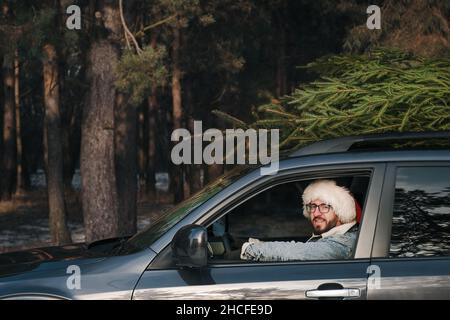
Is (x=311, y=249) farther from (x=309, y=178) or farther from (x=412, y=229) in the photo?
(x=412, y=229)

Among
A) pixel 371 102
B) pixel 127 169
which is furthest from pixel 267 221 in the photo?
pixel 127 169

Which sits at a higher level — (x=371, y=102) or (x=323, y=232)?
(x=371, y=102)

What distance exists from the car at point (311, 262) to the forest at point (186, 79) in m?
1.53

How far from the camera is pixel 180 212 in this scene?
19.9ft

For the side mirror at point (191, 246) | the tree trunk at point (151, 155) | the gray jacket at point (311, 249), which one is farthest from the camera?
the tree trunk at point (151, 155)

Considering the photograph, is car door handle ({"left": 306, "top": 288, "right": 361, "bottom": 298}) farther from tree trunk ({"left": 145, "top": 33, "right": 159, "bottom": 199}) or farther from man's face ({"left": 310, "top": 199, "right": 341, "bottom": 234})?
tree trunk ({"left": 145, "top": 33, "right": 159, "bottom": 199})

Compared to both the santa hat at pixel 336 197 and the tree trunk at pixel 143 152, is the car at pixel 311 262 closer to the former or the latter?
the santa hat at pixel 336 197

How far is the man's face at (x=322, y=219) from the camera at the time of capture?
6129 millimetres

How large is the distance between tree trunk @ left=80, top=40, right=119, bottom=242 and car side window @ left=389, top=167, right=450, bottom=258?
1475 cm

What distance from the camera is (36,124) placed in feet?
215

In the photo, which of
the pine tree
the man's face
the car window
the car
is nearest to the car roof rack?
the car

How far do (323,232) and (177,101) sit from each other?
33.0m

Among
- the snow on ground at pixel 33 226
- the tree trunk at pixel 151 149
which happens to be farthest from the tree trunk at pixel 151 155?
the snow on ground at pixel 33 226
